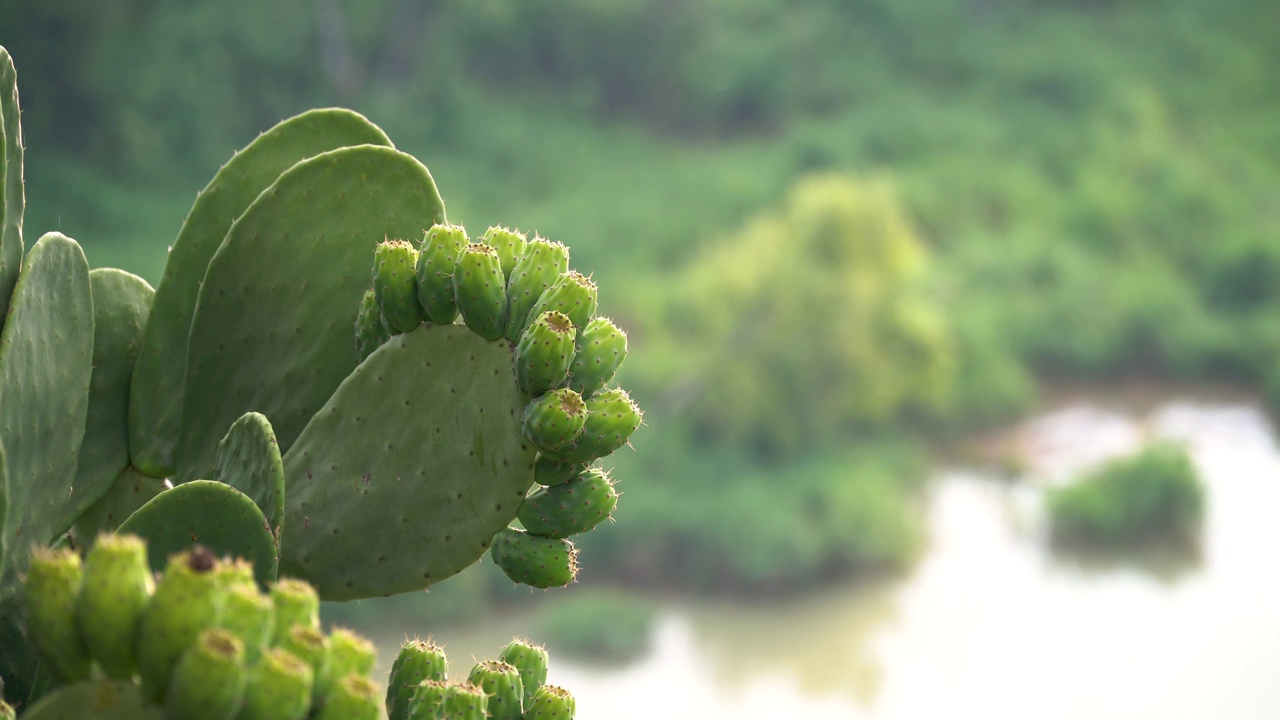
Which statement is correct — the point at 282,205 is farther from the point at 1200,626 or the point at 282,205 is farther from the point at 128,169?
the point at 128,169

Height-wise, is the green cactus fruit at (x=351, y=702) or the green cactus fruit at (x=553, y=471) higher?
the green cactus fruit at (x=553, y=471)

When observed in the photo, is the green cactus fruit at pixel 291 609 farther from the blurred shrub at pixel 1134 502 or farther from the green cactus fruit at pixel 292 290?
the blurred shrub at pixel 1134 502

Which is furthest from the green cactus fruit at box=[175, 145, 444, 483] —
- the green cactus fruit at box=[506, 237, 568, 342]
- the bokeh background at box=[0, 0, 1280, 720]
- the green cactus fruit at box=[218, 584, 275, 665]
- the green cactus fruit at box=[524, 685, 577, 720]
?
the bokeh background at box=[0, 0, 1280, 720]

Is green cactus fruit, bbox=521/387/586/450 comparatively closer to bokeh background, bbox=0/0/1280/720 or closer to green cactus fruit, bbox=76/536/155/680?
green cactus fruit, bbox=76/536/155/680

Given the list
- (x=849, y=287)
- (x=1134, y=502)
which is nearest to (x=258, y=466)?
(x=849, y=287)

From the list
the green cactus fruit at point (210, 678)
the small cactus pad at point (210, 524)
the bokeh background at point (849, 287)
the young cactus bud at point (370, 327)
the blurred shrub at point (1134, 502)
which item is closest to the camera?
the green cactus fruit at point (210, 678)

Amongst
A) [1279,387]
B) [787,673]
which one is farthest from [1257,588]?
[787,673]

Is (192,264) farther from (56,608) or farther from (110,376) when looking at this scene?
(56,608)

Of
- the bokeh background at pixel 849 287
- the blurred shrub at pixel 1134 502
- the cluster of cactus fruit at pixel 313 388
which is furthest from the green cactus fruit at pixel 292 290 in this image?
the blurred shrub at pixel 1134 502
